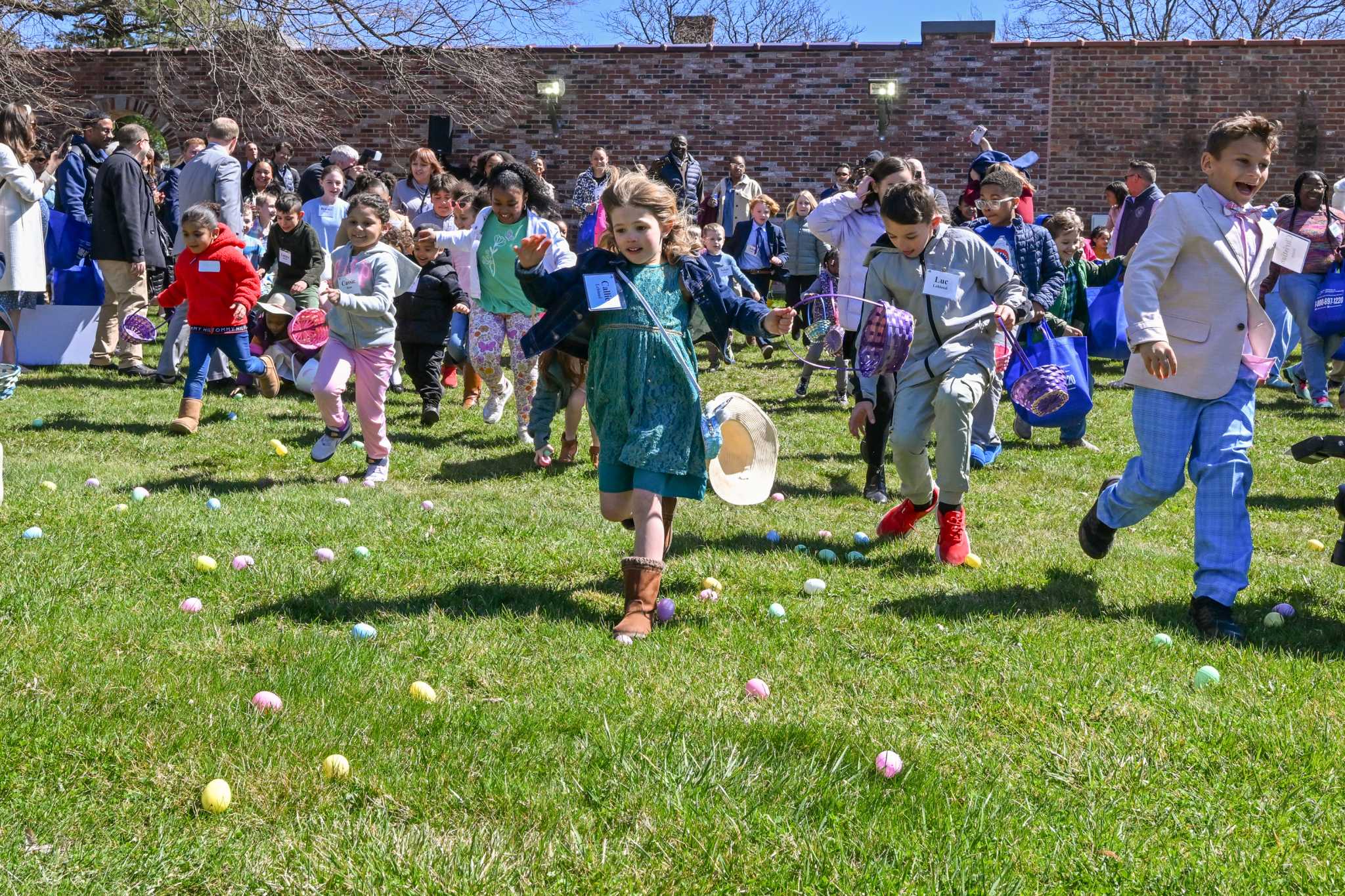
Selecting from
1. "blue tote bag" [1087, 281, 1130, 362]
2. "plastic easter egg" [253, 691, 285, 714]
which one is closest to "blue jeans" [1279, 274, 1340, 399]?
"blue tote bag" [1087, 281, 1130, 362]

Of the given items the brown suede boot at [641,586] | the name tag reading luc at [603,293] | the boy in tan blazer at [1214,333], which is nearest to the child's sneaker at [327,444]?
the name tag reading luc at [603,293]

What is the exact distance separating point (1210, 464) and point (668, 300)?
84.5 inches

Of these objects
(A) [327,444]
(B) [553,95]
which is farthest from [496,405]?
(B) [553,95]

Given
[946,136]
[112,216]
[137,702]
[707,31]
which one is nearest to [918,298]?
[137,702]

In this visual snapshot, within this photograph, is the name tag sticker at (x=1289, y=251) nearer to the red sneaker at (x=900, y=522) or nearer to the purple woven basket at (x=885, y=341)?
the purple woven basket at (x=885, y=341)

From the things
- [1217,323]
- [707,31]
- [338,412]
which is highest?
[707,31]

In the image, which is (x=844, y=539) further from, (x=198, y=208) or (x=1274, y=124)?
(x=198, y=208)

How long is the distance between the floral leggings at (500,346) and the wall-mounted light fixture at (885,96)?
12.7 metres

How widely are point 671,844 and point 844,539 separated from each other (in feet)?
11.9

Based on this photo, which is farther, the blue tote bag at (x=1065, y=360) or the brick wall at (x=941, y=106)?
the brick wall at (x=941, y=106)

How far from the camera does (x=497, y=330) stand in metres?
8.78

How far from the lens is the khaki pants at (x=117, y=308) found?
451 inches

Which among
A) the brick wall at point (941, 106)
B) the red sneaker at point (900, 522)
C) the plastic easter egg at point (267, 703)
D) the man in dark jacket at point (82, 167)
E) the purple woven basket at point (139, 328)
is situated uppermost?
the brick wall at point (941, 106)

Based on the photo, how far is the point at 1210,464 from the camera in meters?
4.73
